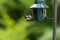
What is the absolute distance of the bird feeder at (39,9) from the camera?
61.8 inches

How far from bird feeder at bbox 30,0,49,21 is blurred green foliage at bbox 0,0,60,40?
1.16 metres

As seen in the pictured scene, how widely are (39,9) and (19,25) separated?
126cm

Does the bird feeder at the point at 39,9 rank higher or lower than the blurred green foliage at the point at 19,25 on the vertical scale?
higher

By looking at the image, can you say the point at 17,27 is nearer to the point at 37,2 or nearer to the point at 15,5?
the point at 15,5

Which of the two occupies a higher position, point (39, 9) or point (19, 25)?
point (39, 9)

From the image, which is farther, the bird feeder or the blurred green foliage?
the blurred green foliage

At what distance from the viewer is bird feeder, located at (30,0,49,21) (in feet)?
5.15

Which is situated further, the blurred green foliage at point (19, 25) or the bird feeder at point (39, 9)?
the blurred green foliage at point (19, 25)

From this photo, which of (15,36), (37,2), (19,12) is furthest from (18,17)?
(37,2)

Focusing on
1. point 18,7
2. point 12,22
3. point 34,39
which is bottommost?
point 34,39

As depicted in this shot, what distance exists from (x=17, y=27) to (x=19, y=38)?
148 mm

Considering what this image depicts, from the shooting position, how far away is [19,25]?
286 cm

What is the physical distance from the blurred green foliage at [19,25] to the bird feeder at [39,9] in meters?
1.16

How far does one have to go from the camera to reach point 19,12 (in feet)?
9.70
